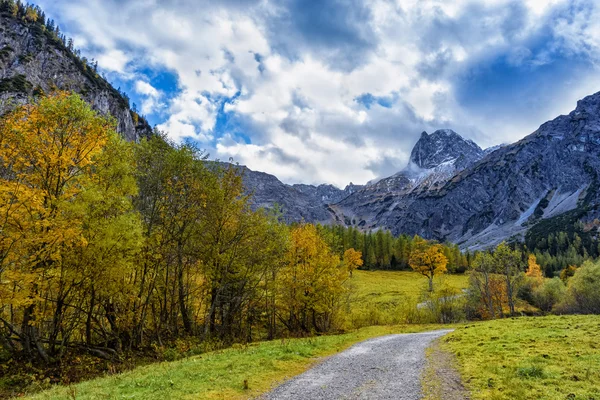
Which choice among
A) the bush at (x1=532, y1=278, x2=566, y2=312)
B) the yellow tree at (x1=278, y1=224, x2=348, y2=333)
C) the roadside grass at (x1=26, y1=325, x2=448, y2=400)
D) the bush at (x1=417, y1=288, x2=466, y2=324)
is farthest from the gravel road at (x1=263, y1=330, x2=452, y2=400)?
the bush at (x1=532, y1=278, x2=566, y2=312)

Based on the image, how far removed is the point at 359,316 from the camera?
55.9 meters

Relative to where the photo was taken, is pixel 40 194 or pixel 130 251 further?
pixel 130 251

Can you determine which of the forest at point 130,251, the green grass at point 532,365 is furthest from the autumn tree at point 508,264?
the green grass at point 532,365

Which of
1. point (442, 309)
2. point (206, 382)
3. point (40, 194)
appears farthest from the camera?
point (442, 309)

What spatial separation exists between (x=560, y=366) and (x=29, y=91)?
739 feet

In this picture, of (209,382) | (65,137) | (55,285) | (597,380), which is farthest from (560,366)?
(65,137)

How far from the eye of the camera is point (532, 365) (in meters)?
16.2

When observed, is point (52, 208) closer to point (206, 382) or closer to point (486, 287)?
point (206, 382)

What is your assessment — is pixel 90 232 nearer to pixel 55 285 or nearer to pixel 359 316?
pixel 55 285

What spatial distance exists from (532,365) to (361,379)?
26.7 ft

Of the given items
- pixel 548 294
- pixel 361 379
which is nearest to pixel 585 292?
pixel 548 294

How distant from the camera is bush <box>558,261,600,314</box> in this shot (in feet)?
225

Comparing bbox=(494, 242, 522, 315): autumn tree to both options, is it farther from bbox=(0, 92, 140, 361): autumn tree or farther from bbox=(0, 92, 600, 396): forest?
bbox=(0, 92, 140, 361): autumn tree

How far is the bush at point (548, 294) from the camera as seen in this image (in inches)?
3209
